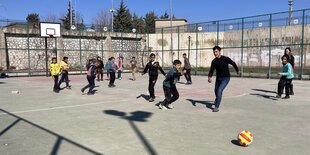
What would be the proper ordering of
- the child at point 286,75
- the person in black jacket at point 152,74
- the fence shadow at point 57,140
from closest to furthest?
the fence shadow at point 57,140 → the person in black jacket at point 152,74 → the child at point 286,75

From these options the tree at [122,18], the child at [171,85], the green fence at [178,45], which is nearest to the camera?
the child at [171,85]

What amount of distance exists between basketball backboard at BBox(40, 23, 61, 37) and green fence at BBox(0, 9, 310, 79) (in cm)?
187

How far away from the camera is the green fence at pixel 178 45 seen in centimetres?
2452

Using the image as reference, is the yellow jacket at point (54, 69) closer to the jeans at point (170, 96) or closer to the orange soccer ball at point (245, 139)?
the jeans at point (170, 96)

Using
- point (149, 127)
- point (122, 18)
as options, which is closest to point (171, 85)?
point (149, 127)

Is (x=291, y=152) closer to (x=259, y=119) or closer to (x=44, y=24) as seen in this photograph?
(x=259, y=119)

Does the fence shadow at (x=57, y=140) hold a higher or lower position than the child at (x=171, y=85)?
lower

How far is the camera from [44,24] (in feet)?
86.4

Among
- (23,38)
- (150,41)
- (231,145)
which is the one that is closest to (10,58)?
(23,38)

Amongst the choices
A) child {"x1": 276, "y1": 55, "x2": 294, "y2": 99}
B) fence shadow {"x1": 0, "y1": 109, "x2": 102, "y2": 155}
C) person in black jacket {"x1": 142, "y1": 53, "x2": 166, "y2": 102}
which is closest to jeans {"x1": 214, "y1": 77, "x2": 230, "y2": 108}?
person in black jacket {"x1": 142, "y1": 53, "x2": 166, "y2": 102}

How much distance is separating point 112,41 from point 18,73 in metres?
12.6

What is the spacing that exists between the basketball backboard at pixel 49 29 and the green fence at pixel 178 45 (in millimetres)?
1868

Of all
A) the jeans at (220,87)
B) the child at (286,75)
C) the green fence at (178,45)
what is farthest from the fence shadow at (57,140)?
the green fence at (178,45)

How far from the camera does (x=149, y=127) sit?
6.77 m
